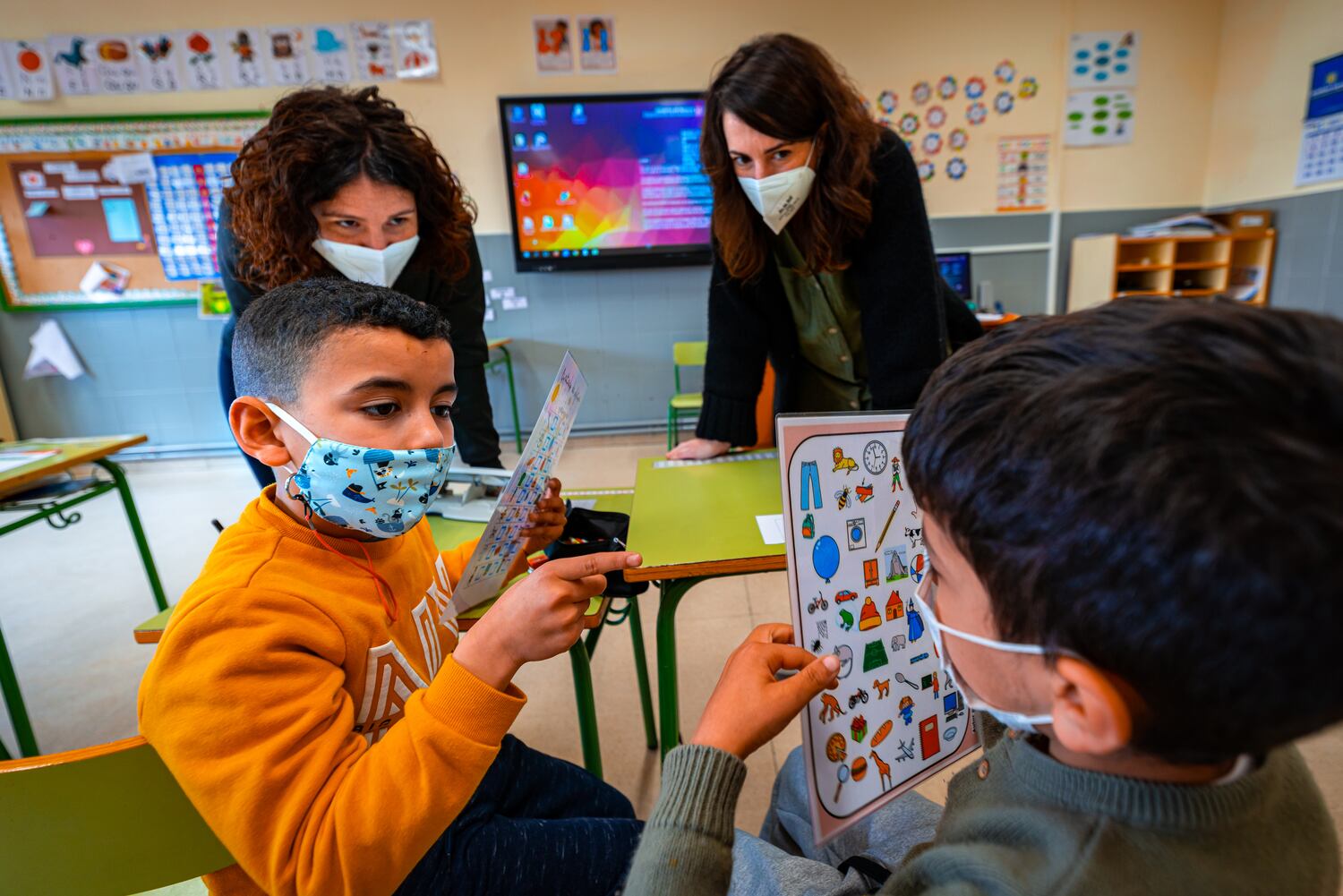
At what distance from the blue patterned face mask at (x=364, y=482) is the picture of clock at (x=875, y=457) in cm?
46

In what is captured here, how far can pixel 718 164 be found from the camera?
1356 millimetres

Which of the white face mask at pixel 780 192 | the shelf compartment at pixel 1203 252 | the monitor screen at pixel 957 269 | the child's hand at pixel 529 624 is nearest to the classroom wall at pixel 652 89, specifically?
the shelf compartment at pixel 1203 252

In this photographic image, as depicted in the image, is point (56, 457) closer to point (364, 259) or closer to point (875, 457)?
point (364, 259)

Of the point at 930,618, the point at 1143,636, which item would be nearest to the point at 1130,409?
the point at 1143,636

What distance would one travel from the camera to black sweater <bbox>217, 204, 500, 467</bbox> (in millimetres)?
1351

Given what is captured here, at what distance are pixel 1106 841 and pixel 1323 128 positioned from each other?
4428 mm

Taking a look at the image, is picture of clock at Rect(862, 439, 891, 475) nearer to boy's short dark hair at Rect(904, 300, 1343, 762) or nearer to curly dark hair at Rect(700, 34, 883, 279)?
boy's short dark hair at Rect(904, 300, 1343, 762)

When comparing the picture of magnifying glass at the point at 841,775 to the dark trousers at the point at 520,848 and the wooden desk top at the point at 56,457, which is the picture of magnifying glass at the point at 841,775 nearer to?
the dark trousers at the point at 520,848

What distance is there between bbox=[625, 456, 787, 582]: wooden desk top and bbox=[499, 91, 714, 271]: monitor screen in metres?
2.64

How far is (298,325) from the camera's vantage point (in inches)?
28.9

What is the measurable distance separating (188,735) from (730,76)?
1.28m

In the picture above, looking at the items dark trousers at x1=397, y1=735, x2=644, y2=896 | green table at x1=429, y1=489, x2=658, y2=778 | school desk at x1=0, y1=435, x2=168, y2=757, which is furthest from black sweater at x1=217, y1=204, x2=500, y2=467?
school desk at x1=0, y1=435, x2=168, y2=757

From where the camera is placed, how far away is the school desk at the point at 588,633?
933 mm

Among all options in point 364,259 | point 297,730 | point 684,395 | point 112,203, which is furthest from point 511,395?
point 297,730
